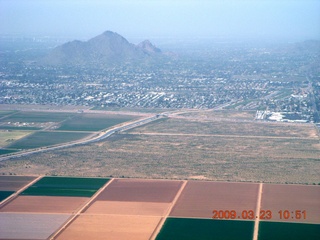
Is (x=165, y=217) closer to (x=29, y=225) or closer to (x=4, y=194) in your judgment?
(x=29, y=225)

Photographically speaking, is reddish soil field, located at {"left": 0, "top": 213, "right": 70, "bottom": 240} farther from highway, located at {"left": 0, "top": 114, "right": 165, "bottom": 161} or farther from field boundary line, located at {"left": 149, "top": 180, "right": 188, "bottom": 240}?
highway, located at {"left": 0, "top": 114, "right": 165, "bottom": 161}

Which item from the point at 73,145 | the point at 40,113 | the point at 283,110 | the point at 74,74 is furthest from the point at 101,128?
the point at 74,74

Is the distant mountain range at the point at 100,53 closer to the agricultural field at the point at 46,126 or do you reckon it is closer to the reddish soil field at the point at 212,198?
the agricultural field at the point at 46,126

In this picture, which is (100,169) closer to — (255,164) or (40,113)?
(255,164)

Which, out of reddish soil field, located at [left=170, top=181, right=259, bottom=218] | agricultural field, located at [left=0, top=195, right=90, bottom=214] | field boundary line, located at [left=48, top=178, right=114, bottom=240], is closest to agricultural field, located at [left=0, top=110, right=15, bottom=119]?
field boundary line, located at [left=48, top=178, right=114, bottom=240]

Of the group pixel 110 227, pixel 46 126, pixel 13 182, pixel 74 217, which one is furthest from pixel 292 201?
pixel 46 126

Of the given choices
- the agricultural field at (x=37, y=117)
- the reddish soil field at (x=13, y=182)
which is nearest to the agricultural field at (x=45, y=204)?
the reddish soil field at (x=13, y=182)
